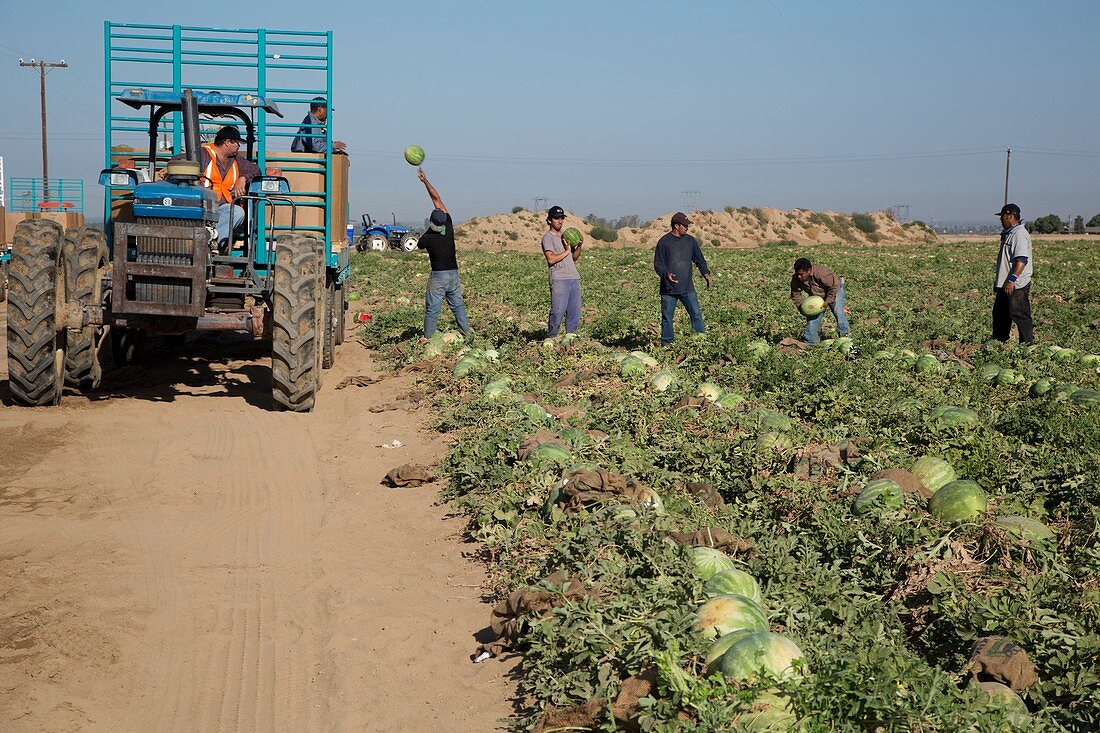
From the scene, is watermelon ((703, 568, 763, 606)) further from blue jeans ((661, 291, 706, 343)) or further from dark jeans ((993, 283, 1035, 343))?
dark jeans ((993, 283, 1035, 343))

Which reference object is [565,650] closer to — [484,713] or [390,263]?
[484,713]

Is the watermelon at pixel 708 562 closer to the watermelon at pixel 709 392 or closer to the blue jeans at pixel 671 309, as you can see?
the watermelon at pixel 709 392

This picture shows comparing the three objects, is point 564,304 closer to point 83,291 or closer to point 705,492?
point 83,291

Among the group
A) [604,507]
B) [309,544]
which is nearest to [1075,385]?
[604,507]

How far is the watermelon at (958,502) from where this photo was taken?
5.78 m

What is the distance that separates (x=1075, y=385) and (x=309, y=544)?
24.4 ft

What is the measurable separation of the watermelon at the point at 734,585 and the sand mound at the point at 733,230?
5586 cm

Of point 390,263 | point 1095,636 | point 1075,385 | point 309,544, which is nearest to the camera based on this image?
point 1095,636

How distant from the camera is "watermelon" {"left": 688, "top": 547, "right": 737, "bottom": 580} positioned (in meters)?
5.16

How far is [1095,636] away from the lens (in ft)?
13.7

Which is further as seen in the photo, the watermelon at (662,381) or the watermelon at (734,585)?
the watermelon at (662,381)

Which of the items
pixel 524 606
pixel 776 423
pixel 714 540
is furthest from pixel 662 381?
pixel 524 606

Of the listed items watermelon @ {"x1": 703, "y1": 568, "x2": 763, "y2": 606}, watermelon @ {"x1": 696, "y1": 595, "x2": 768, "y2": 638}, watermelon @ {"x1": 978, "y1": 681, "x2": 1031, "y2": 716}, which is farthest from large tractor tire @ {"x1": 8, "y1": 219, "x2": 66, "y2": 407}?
watermelon @ {"x1": 978, "y1": 681, "x2": 1031, "y2": 716}

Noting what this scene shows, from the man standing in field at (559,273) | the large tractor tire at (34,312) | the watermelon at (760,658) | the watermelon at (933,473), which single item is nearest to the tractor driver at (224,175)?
the large tractor tire at (34,312)
